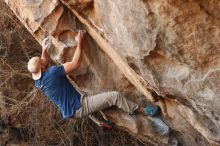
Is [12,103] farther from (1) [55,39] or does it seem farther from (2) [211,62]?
(2) [211,62]

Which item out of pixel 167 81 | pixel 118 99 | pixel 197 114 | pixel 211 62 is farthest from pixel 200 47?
pixel 118 99

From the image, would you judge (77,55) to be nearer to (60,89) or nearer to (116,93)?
(60,89)

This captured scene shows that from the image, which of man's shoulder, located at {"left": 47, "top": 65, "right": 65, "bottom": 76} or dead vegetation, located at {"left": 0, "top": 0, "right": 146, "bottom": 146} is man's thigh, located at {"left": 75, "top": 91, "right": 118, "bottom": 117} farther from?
dead vegetation, located at {"left": 0, "top": 0, "right": 146, "bottom": 146}

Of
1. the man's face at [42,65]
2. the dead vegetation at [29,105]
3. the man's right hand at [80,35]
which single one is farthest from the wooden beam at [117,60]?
the dead vegetation at [29,105]

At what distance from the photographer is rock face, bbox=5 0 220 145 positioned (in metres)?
3.43

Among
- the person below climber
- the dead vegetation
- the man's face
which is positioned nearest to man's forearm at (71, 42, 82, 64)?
the person below climber

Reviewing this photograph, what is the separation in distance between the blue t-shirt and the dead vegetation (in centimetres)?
233

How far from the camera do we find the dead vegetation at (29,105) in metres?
7.72

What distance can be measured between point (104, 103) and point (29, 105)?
2909 millimetres

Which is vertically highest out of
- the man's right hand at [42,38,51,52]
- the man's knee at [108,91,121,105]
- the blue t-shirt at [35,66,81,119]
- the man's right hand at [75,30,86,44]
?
the man's right hand at [42,38,51,52]

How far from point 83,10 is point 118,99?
48.9 inches

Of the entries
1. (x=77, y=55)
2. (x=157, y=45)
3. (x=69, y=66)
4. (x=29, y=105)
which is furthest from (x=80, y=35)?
(x=29, y=105)

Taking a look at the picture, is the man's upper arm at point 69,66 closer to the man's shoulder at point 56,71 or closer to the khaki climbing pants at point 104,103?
the man's shoulder at point 56,71

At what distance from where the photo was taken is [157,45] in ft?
12.0
